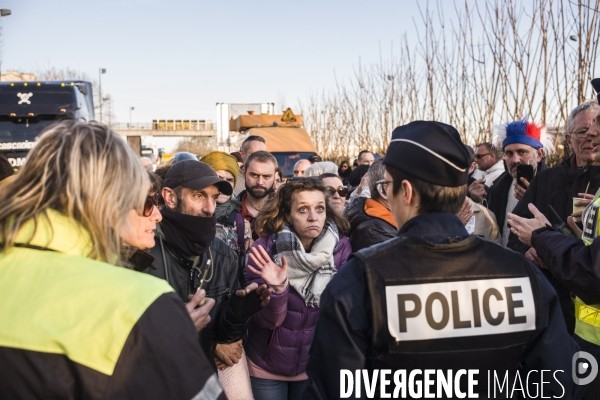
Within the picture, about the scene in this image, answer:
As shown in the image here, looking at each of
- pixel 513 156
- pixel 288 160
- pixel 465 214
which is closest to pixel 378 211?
pixel 465 214

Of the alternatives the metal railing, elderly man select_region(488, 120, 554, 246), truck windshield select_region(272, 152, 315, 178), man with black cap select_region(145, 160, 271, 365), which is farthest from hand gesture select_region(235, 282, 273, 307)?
the metal railing

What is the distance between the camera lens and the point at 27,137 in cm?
1316

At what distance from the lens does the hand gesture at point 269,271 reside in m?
3.16

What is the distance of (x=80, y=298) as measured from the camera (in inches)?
53.9

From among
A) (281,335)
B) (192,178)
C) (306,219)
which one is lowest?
(281,335)

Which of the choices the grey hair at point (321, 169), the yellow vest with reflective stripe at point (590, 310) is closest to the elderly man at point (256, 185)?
the grey hair at point (321, 169)

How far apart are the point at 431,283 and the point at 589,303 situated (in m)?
1.22

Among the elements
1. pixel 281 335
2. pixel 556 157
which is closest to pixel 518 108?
pixel 556 157

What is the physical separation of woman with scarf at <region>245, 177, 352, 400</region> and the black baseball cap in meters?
0.46

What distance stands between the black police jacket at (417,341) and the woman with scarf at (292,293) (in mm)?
1366

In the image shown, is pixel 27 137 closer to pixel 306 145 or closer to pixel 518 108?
pixel 306 145

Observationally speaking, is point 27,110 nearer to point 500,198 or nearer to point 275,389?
point 500,198

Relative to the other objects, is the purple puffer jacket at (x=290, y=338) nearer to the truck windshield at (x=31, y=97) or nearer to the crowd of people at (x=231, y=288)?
the crowd of people at (x=231, y=288)

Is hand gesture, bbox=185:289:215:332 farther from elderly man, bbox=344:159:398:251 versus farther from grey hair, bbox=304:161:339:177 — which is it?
grey hair, bbox=304:161:339:177
